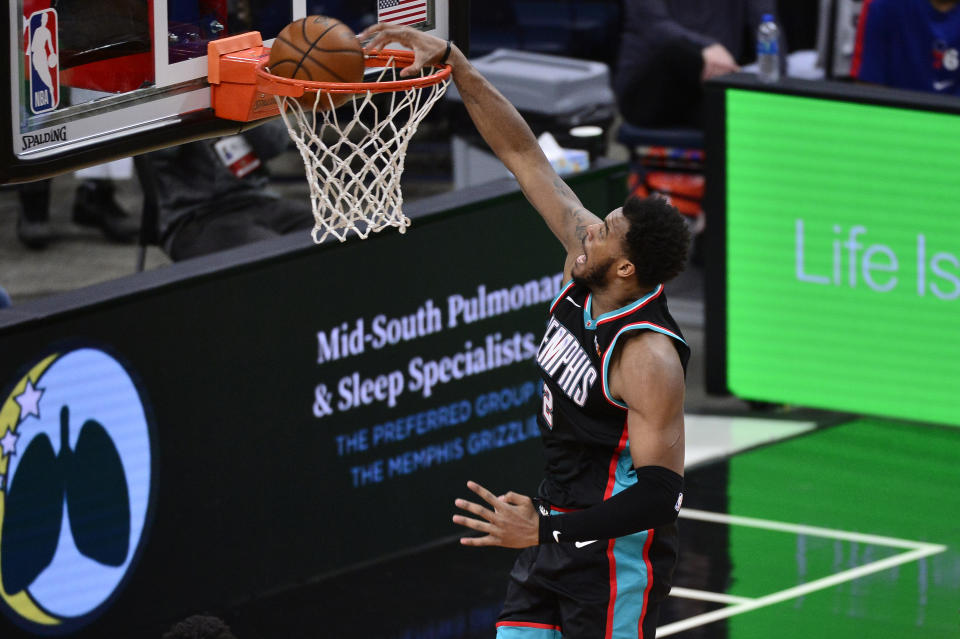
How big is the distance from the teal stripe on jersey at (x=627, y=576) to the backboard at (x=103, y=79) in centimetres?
166

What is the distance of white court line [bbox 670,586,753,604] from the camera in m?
7.22

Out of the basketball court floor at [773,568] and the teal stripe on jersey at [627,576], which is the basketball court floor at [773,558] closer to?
the basketball court floor at [773,568]

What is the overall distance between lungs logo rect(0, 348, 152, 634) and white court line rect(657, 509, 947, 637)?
7.22 ft

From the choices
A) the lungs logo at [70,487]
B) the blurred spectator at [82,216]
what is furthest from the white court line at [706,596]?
the blurred spectator at [82,216]

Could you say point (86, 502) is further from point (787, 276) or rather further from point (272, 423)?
point (787, 276)

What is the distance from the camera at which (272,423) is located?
698 cm

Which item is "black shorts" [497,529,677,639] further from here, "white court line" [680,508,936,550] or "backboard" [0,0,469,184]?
"white court line" [680,508,936,550]

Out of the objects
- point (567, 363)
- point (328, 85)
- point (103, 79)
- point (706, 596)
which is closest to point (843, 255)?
point (706, 596)

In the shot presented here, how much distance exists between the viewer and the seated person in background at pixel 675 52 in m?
11.0

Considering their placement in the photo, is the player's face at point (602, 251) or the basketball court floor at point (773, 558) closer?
the player's face at point (602, 251)

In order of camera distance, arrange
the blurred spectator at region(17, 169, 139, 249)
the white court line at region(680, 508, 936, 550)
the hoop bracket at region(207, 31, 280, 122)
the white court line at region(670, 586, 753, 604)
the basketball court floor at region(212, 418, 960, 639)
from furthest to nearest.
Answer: the blurred spectator at region(17, 169, 139, 249), the white court line at region(680, 508, 936, 550), the white court line at region(670, 586, 753, 604), the basketball court floor at region(212, 418, 960, 639), the hoop bracket at region(207, 31, 280, 122)

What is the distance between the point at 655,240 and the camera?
4.87 metres

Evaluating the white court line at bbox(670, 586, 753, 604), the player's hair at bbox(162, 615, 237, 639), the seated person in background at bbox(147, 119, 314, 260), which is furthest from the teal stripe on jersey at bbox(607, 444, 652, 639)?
the seated person in background at bbox(147, 119, 314, 260)

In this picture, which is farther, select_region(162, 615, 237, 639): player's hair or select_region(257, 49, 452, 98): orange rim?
select_region(257, 49, 452, 98): orange rim
